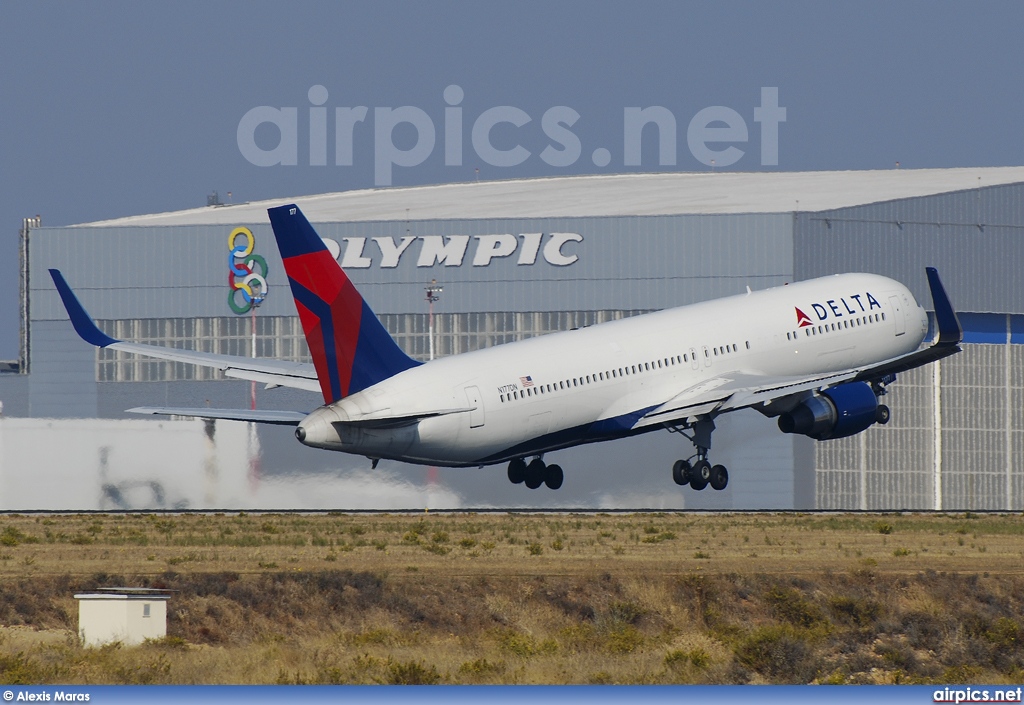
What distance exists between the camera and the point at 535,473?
6066 centimetres

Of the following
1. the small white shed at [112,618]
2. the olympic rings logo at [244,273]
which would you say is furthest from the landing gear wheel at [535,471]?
the olympic rings logo at [244,273]

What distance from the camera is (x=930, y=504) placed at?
9962cm

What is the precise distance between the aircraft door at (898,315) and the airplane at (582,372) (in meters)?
0.07

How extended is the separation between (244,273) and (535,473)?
50.5m

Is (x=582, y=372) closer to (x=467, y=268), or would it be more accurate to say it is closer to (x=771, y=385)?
(x=771, y=385)

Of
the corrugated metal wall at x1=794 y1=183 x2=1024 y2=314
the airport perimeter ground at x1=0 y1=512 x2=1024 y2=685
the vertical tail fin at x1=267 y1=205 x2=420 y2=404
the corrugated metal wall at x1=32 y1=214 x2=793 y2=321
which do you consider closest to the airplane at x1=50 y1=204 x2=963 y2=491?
the vertical tail fin at x1=267 y1=205 x2=420 y2=404

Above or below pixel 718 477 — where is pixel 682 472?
above

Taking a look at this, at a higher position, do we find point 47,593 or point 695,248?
point 695,248

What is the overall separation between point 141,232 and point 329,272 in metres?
62.1

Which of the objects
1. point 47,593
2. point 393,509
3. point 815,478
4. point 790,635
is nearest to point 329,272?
point 47,593

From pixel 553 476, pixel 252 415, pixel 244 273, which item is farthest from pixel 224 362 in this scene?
pixel 244 273

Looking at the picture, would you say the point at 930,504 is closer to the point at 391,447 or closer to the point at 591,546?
the point at 591,546

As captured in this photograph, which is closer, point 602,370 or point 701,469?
point 602,370

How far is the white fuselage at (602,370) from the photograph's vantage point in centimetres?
5131
